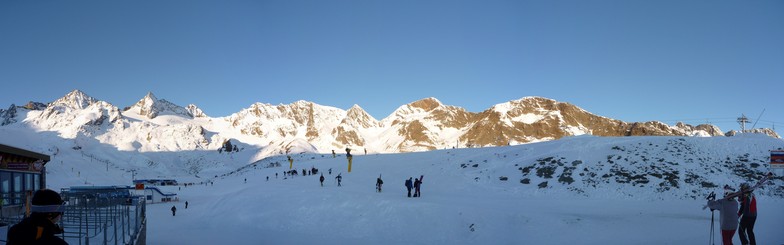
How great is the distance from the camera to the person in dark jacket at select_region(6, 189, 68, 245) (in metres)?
4.97

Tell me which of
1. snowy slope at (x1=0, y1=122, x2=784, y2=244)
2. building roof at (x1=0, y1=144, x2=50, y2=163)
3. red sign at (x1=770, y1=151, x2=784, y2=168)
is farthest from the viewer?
snowy slope at (x1=0, y1=122, x2=784, y2=244)

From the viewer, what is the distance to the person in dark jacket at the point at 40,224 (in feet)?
16.3

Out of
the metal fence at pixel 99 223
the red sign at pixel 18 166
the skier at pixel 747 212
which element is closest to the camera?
the metal fence at pixel 99 223

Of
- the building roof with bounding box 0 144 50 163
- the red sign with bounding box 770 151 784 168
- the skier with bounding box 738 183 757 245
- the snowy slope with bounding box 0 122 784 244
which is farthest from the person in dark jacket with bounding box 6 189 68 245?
the red sign with bounding box 770 151 784 168

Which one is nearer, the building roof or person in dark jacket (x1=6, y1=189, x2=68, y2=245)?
person in dark jacket (x1=6, y1=189, x2=68, y2=245)

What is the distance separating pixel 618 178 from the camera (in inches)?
1420

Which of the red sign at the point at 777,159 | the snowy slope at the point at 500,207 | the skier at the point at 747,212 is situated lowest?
the snowy slope at the point at 500,207

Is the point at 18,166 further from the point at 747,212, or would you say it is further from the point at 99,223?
the point at 747,212

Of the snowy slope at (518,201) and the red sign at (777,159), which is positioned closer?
the red sign at (777,159)

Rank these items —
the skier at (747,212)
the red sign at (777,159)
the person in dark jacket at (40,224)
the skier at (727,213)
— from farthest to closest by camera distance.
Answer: the red sign at (777,159) → the skier at (747,212) → the skier at (727,213) → the person in dark jacket at (40,224)

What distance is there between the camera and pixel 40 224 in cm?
508

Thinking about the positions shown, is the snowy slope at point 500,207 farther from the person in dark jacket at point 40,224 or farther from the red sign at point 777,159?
the person in dark jacket at point 40,224

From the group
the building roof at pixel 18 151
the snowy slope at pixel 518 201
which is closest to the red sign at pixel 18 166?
the building roof at pixel 18 151

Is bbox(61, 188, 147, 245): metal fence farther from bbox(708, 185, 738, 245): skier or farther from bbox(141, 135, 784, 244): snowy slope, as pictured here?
bbox(708, 185, 738, 245): skier
